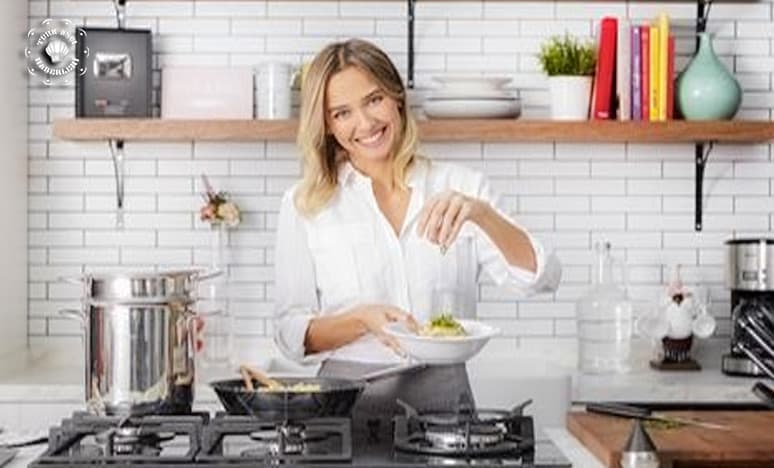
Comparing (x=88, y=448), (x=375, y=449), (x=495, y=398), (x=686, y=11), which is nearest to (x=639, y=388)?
(x=495, y=398)

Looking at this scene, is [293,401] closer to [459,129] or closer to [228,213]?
[459,129]

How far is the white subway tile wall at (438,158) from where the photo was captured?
4.49 m

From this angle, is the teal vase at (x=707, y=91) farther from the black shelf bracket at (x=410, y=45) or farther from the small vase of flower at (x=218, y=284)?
the small vase of flower at (x=218, y=284)

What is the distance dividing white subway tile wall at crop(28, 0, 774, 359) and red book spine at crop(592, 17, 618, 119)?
0.26 meters

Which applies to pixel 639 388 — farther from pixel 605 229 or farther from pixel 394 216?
pixel 394 216

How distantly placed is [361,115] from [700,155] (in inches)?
69.6

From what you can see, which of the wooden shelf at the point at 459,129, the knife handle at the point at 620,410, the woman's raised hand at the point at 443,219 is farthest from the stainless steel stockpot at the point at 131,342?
the wooden shelf at the point at 459,129

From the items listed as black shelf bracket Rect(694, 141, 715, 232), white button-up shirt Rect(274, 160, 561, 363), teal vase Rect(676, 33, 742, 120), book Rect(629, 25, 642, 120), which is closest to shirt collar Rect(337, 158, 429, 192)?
white button-up shirt Rect(274, 160, 561, 363)

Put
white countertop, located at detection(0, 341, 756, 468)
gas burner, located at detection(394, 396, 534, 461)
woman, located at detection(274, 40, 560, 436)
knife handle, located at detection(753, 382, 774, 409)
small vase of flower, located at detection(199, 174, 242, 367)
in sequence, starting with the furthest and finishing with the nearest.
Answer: small vase of flower, located at detection(199, 174, 242, 367)
white countertop, located at detection(0, 341, 756, 468)
woman, located at detection(274, 40, 560, 436)
knife handle, located at detection(753, 382, 774, 409)
gas burner, located at detection(394, 396, 534, 461)

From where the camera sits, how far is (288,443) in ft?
7.07

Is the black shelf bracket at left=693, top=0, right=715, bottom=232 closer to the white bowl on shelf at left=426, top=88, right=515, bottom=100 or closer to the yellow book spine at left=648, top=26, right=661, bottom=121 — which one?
the yellow book spine at left=648, top=26, right=661, bottom=121

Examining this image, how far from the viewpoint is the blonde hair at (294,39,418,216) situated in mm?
3199

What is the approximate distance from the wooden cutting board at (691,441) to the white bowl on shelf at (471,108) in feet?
4.93

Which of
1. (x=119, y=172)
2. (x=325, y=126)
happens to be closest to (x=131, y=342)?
(x=325, y=126)
